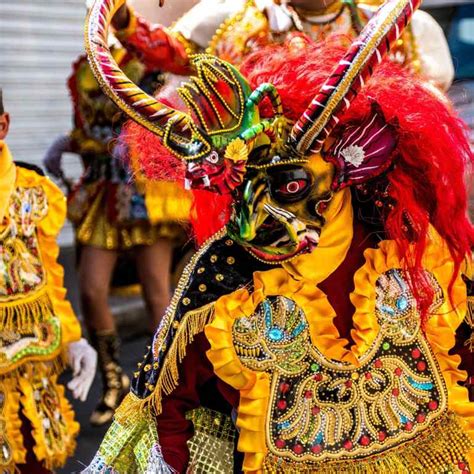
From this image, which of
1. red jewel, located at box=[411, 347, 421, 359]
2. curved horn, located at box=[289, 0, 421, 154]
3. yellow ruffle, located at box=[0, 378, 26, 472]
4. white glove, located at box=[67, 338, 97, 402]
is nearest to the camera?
curved horn, located at box=[289, 0, 421, 154]

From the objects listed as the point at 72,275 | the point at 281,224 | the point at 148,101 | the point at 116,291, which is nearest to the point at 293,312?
the point at 281,224

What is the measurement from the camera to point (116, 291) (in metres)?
6.52

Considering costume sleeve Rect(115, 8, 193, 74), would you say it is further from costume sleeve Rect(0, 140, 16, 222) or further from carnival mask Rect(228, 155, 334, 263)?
carnival mask Rect(228, 155, 334, 263)

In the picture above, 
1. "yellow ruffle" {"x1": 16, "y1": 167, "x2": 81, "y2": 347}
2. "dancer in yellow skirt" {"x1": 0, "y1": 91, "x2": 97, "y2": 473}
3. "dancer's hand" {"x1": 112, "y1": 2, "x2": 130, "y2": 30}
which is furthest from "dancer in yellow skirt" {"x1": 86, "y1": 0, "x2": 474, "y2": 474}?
"yellow ruffle" {"x1": 16, "y1": 167, "x2": 81, "y2": 347}

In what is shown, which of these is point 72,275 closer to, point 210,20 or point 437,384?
point 210,20

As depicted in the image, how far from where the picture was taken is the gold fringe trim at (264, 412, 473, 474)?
7.58 feet

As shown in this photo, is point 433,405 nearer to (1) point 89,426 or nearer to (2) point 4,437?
(2) point 4,437

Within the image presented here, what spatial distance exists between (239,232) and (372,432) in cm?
54

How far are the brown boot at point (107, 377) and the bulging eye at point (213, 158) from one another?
3292mm

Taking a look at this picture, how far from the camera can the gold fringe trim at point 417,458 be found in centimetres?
231

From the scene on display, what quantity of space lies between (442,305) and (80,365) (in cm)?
177

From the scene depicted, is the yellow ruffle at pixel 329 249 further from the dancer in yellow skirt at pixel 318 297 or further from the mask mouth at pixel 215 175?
the mask mouth at pixel 215 175

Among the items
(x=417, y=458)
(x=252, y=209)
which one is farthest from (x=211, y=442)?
(x=252, y=209)

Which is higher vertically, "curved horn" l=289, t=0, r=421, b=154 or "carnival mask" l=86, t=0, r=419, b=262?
"curved horn" l=289, t=0, r=421, b=154
